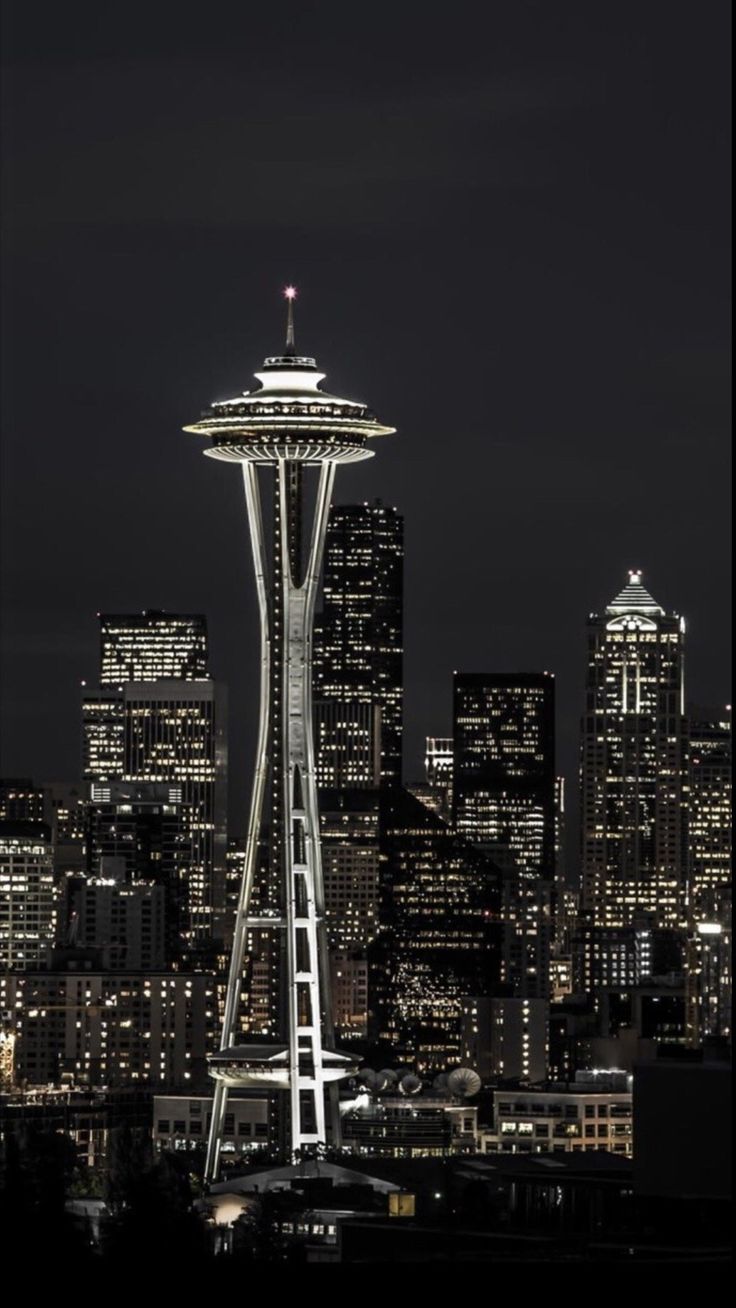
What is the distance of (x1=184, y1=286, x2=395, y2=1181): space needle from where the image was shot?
14900cm

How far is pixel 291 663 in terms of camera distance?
5886 inches

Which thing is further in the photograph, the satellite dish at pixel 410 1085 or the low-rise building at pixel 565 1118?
the satellite dish at pixel 410 1085

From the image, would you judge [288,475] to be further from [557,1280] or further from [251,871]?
[557,1280]

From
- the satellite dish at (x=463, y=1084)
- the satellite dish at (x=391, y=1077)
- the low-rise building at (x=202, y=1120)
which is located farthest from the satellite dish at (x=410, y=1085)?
the low-rise building at (x=202, y=1120)

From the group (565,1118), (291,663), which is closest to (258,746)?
(291,663)

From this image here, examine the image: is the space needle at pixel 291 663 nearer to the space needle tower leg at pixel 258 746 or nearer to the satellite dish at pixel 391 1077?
the space needle tower leg at pixel 258 746

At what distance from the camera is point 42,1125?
189125 mm

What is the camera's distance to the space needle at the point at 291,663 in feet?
489

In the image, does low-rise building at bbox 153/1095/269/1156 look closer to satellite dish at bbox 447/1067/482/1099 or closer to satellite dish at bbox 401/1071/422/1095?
satellite dish at bbox 401/1071/422/1095

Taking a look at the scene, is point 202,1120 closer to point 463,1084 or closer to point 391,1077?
point 391,1077

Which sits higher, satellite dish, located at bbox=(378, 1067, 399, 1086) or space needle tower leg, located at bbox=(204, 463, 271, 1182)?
space needle tower leg, located at bbox=(204, 463, 271, 1182)

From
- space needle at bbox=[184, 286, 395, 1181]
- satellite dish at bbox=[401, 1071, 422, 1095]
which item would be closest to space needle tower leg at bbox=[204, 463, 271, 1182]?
space needle at bbox=[184, 286, 395, 1181]

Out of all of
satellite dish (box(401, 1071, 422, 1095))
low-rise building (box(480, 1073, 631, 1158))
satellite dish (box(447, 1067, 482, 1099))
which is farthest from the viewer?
satellite dish (box(447, 1067, 482, 1099))

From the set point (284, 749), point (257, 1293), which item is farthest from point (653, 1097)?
point (284, 749)
